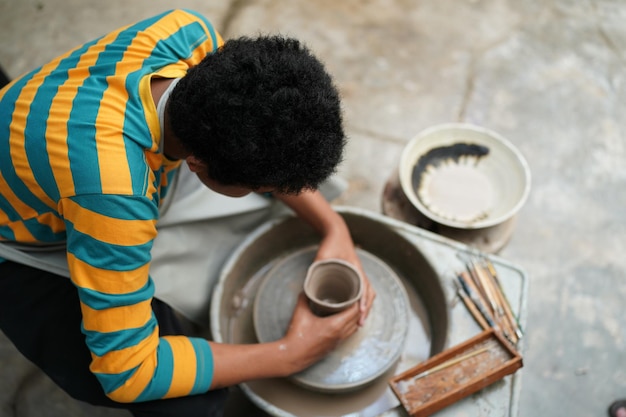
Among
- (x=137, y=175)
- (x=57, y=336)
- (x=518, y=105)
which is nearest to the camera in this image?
(x=137, y=175)

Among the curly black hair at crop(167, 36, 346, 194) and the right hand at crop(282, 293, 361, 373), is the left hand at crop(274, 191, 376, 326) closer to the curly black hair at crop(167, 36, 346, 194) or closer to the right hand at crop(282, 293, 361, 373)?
the right hand at crop(282, 293, 361, 373)

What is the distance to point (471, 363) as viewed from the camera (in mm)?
1366

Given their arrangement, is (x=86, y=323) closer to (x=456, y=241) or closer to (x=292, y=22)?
(x=456, y=241)

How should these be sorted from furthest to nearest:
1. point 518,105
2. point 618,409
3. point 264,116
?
point 518,105, point 618,409, point 264,116

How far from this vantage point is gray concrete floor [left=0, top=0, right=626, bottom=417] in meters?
2.02

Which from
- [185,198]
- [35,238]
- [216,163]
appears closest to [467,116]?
[185,198]

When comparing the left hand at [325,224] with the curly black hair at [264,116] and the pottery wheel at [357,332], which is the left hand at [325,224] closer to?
the pottery wheel at [357,332]

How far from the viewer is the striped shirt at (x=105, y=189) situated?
1.08m

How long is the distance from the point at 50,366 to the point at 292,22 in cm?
239

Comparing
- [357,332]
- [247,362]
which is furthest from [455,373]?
[247,362]

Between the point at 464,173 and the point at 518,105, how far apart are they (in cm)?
108

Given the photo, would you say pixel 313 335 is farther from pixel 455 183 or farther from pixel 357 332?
pixel 455 183

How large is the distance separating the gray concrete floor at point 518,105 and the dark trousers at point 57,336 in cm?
57

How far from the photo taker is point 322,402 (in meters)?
1.55
